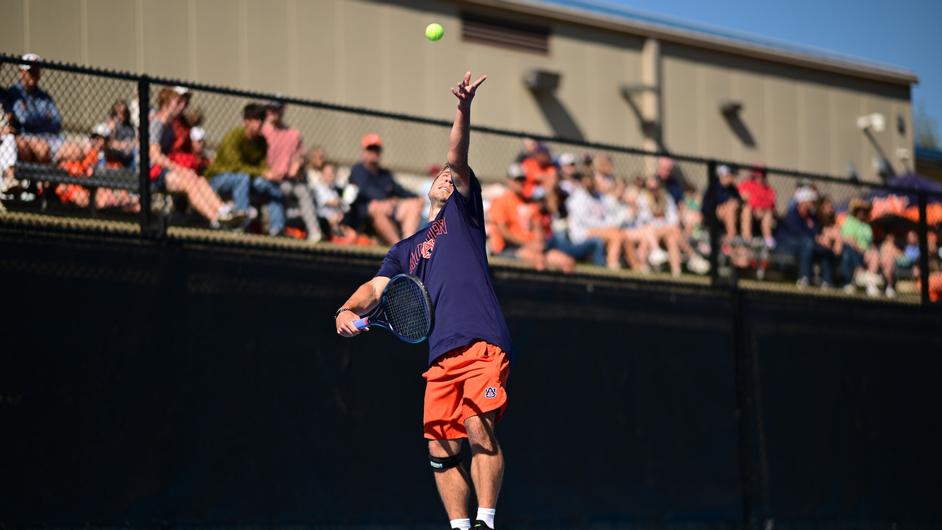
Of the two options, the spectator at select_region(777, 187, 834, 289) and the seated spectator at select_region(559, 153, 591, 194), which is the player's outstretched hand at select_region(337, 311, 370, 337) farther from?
the spectator at select_region(777, 187, 834, 289)

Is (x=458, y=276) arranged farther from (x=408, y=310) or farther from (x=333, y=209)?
(x=333, y=209)

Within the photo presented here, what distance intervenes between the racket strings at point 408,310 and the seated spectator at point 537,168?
16.3 ft

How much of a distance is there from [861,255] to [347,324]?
27.7 ft

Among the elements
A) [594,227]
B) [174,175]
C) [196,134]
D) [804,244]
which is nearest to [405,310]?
[174,175]

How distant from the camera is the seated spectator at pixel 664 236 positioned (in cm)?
1345

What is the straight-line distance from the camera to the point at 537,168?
12898 millimetres

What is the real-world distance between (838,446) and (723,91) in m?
9.71

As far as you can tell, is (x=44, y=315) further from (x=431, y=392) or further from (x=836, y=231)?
(x=836, y=231)

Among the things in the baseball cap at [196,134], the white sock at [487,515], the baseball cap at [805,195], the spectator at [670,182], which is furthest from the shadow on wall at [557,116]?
the white sock at [487,515]

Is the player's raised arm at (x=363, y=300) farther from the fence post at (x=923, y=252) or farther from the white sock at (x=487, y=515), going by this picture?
the fence post at (x=923, y=252)

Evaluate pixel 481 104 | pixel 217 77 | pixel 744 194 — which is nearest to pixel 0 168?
pixel 217 77

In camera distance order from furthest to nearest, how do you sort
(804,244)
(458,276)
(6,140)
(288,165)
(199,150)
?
1. (804,244)
2. (288,165)
3. (199,150)
4. (6,140)
5. (458,276)

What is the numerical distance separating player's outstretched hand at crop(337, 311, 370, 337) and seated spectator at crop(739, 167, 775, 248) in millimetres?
6979

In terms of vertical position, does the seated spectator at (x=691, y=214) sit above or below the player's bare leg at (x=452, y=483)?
above
